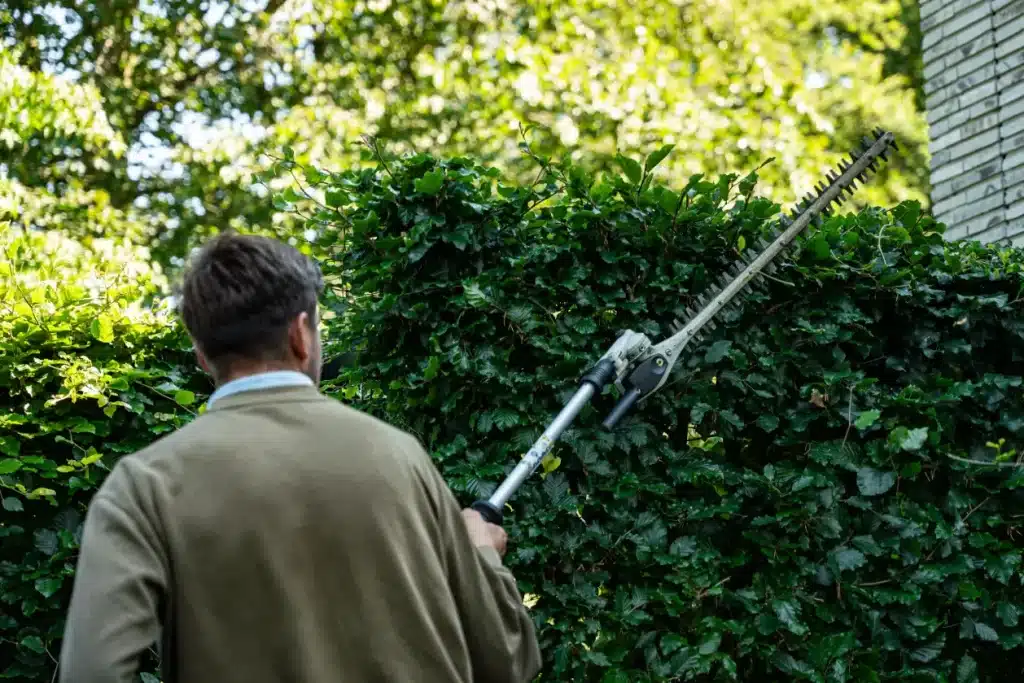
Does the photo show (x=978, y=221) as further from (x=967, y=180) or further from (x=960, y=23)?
(x=960, y=23)

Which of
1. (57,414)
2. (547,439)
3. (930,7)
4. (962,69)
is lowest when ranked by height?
(57,414)

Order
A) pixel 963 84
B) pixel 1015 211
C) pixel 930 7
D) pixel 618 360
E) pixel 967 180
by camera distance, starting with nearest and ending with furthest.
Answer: pixel 618 360 → pixel 1015 211 → pixel 967 180 → pixel 963 84 → pixel 930 7

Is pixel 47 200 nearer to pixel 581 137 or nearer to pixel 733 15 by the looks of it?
pixel 581 137

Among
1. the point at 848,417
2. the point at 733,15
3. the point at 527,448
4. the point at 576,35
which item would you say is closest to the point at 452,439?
the point at 527,448

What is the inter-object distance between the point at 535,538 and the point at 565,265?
835 millimetres

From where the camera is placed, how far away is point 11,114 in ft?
29.1

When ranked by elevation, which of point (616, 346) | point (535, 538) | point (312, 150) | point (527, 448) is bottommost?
point (535, 538)

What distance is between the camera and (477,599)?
86.8 inches

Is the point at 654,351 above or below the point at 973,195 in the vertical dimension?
below

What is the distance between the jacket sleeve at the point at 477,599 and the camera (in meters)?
2.19

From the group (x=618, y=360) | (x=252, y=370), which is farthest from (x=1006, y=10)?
(x=252, y=370)

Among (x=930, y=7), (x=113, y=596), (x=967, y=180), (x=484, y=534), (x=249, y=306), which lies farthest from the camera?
(x=930, y=7)

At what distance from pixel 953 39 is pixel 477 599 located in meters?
5.43

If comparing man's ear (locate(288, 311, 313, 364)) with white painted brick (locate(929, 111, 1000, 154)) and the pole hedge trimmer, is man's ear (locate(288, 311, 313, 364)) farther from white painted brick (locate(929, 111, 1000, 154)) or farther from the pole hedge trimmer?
white painted brick (locate(929, 111, 1000, 154))
